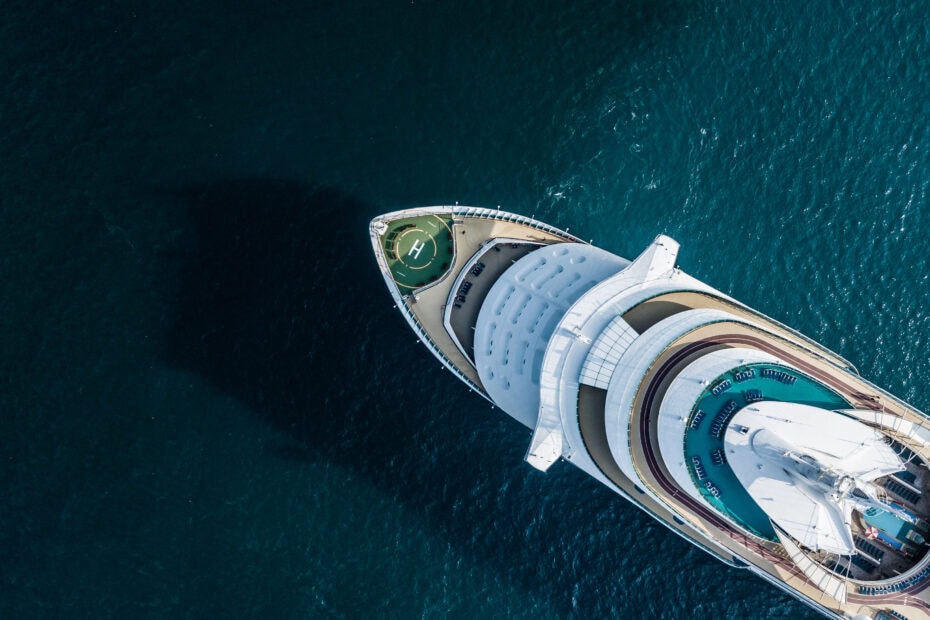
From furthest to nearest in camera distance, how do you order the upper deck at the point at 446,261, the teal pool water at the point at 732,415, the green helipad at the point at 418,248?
the green helipad at the point at 418,248 < the upper deck at the point at 446,261 < the teal pool water at the point at 732,415

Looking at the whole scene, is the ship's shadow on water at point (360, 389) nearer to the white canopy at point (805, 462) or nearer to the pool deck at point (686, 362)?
the pool deck at point (686, 362)

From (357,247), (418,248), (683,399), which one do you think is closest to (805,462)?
(683,399)

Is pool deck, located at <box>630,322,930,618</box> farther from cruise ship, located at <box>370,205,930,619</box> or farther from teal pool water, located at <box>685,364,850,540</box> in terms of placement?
teal pool water, located at <box>685,364,850,540</box>

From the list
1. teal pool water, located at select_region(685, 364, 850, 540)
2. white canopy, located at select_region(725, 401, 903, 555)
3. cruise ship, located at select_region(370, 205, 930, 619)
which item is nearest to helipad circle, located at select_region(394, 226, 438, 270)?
cruise ship, located at select_region(370, 205, 930, 619)

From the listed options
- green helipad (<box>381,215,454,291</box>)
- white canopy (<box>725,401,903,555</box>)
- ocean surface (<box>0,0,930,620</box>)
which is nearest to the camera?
white canopy (<box>725,401,903,555</box>)

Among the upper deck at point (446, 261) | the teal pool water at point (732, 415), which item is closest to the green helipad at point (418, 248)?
the upper deck at point (446, 261)

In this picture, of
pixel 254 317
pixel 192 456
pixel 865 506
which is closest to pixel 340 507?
pixel 192 456
